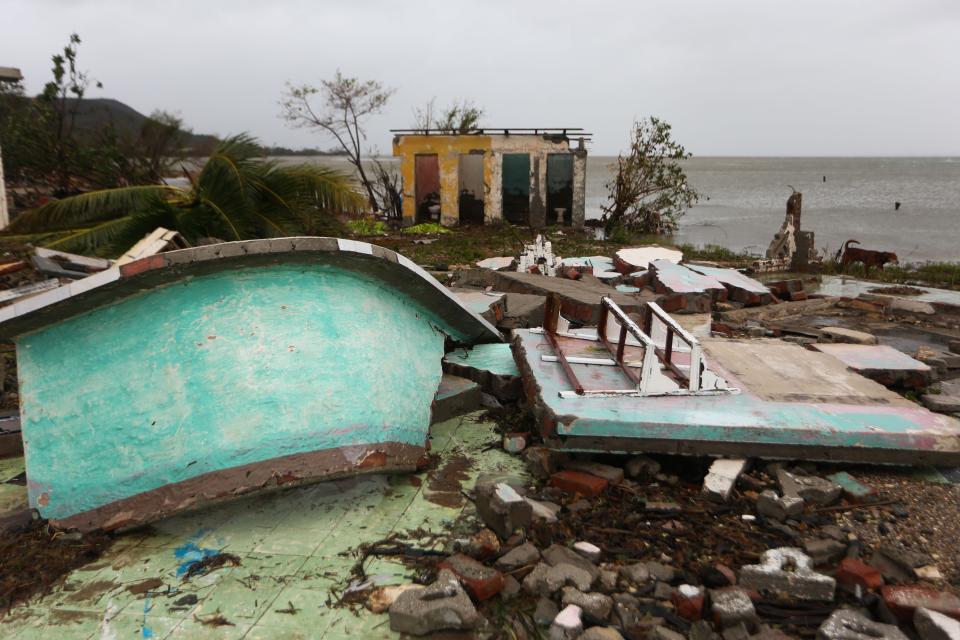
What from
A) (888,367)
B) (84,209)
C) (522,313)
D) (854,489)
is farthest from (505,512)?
(84,209)

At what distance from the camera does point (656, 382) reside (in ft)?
13.1

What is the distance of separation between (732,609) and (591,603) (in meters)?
0.55

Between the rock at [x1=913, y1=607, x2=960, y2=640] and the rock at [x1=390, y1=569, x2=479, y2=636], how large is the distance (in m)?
→ 1.73

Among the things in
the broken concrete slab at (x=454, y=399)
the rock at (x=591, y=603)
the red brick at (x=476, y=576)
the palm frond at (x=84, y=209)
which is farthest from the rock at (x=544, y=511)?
the palm frond at (x=84, y=209)

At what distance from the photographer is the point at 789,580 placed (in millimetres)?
2762

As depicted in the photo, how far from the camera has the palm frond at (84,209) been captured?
24.2 ft

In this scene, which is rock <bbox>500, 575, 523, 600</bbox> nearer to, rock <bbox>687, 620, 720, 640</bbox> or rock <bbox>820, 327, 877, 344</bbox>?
rock <bbox>687, 620, 720, 640</bbox>

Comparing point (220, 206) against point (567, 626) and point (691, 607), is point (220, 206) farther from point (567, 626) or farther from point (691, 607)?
point (691, 607)

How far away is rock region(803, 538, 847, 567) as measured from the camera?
299 centimetres

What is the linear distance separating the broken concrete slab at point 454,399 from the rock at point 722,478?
1.91 metres

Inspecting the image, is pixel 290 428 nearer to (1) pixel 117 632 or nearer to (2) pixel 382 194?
(1) pixel 117 632

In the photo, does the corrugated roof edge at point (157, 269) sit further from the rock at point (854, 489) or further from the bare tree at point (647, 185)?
the bare tree at point (647, 185)

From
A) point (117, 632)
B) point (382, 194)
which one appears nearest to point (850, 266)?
point (117, 632)

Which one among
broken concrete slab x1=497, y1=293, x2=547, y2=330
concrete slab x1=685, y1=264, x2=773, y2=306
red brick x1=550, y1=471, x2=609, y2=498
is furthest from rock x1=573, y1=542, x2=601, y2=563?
concrete slab x1=685, y1=264, x2=773, y2=306
